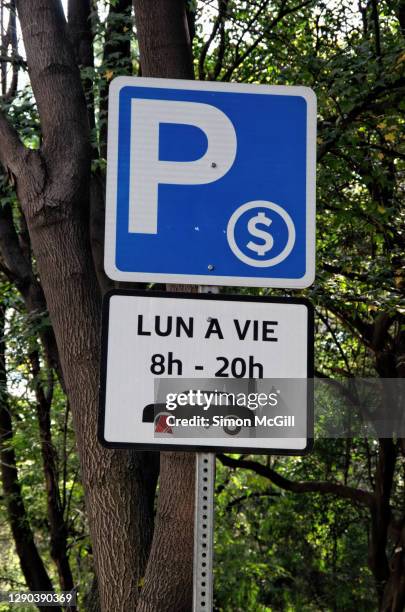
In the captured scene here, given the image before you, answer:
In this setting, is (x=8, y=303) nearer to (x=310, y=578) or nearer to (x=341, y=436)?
(x=341, y=436)

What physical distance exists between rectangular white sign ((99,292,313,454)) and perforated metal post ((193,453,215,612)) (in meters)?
0.10

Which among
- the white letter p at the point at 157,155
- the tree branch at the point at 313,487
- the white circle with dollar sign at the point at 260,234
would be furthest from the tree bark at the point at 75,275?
the tree branch at the point at 313,487

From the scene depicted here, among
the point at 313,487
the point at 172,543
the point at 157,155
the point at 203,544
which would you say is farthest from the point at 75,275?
the point at 313,487

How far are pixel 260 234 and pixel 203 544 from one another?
0.83 m

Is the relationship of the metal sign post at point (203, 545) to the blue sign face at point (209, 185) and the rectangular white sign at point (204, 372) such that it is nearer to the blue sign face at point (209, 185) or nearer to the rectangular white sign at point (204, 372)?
the rectangular white sign at point (204, 372)

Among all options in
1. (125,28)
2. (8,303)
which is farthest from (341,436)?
(125,28)

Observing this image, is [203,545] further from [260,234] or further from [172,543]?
[172,543]

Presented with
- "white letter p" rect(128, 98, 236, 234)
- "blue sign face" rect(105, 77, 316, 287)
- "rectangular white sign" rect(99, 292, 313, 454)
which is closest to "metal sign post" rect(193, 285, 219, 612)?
"rectangular white sign" rect(99, 292, 313, 454)

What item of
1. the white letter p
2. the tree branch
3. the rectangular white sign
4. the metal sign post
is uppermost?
the white letter p

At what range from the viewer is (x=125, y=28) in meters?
7.35

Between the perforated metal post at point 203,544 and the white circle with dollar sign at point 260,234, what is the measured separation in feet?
1.94

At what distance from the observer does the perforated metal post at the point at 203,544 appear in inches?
85.5

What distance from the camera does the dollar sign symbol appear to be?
2.45 metres

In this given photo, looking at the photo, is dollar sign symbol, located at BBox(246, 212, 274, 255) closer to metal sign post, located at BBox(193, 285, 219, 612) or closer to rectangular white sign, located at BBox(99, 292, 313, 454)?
rectangular white sign, located at BBox(99, 292, 313, 454)
